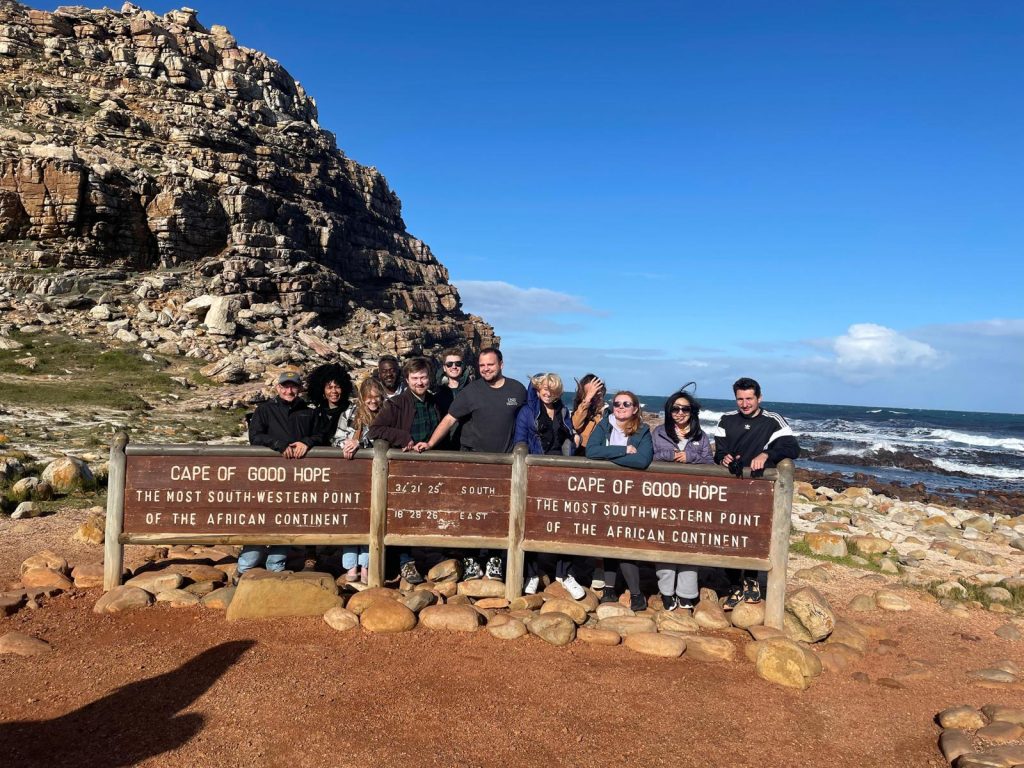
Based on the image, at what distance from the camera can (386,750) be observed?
13.2ft

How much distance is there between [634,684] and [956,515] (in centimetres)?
1679

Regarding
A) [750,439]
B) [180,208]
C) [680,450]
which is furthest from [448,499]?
[180,208]

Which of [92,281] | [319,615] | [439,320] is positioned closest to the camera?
[319,615]

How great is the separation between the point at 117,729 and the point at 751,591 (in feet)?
18.7

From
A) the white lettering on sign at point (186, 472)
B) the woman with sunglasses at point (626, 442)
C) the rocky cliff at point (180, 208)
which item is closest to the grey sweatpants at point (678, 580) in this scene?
the woman with sunglasses at point (626, 442)

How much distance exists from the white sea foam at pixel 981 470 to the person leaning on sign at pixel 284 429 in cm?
3877

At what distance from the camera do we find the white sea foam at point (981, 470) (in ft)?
113

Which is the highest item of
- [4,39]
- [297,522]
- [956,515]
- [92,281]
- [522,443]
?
[4,39]

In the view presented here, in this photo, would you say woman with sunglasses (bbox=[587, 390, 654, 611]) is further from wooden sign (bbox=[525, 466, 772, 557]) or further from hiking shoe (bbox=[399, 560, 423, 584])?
hiking shoe (bbox=[399, 560, 423, 584])

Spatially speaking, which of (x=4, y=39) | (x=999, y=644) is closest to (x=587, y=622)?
(x=999, y=644)

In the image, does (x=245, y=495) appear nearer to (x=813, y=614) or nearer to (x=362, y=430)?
(x=362, y=430)

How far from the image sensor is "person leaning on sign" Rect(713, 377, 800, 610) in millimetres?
6418

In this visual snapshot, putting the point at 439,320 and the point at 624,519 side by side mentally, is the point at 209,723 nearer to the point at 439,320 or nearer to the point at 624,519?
the point at 624,519

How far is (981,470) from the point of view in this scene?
120 feet
